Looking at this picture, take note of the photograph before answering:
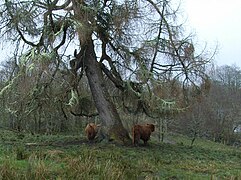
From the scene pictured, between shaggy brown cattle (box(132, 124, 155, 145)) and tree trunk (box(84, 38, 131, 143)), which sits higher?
tree trunk (box(84, 38, 131, 143))

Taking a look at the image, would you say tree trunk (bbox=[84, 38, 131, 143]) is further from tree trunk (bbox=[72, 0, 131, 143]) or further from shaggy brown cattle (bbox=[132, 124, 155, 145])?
shaggy brown cattle (bbox=[132, 124, 155, 145])

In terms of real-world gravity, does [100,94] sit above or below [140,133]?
above

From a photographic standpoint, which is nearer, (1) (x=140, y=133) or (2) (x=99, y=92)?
(1) (x=140, y=133)

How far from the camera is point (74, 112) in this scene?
20719 millimetres

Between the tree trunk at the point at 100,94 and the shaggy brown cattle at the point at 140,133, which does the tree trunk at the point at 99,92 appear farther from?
the shaggy brown cattle at the point at 140,133

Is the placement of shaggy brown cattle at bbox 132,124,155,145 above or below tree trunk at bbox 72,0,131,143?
below

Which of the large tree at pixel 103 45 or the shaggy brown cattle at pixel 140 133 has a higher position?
the large tree at pixel 103 45

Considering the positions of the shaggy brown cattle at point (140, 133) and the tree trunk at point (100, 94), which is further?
the shaggy brown cattle at point (140, 133)

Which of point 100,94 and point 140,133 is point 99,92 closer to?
point 100,94

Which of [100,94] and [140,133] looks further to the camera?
[100,94]

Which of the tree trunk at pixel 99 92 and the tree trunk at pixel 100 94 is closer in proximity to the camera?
the tree trunk at pixel 100 94

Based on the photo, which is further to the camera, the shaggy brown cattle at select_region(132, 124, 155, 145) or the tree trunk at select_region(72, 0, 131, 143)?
the shaggy brown cattle at select_region(132, 124, 155, 145)

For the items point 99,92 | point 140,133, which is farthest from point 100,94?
point 140,133

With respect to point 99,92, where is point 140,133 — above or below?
below
